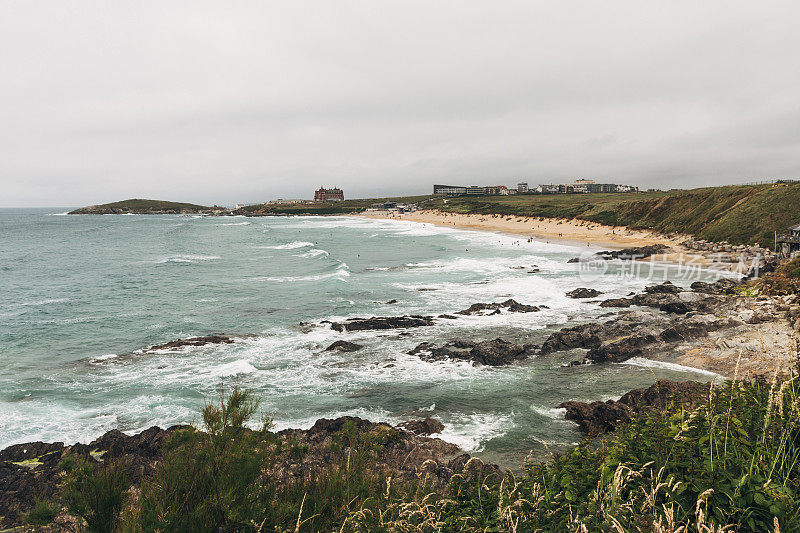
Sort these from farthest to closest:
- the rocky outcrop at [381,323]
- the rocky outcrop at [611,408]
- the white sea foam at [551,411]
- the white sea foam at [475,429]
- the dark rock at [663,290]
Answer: the dark rock at [663,290] → the rocky outcrop at [381,323] → the white sea foam at [551,411] → the white sea foam at [475,429] → the rocky outcrop at [611,408]

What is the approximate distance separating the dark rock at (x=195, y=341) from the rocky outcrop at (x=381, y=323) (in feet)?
19.4

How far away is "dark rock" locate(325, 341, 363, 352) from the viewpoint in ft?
67.5

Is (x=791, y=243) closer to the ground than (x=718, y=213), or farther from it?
closer to the ground

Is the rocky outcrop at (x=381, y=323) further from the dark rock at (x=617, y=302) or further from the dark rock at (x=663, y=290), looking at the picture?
the dark rock at (x=663, y=290)

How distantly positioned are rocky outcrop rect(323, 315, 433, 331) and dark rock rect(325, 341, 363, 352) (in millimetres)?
2760

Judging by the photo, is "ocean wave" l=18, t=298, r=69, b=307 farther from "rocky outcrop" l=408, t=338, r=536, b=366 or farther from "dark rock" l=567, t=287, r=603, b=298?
"dark rock" l=567, t=287, r=603, b=298

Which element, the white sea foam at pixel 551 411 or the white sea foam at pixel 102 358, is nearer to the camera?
the white sea foam at pixel 551 411

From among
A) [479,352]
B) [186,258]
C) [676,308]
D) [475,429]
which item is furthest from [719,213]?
[186,258]

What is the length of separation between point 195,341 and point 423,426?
15.1 metres

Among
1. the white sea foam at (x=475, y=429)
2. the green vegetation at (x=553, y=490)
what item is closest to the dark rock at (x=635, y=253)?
the white sea foam at (x=475, y=429)

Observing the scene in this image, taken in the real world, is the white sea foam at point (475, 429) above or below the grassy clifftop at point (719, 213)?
below

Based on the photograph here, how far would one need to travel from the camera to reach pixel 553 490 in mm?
4941

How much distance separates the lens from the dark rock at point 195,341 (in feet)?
70.6

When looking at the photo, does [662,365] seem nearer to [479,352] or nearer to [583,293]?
[479,352]
